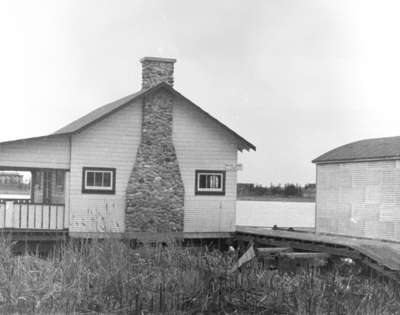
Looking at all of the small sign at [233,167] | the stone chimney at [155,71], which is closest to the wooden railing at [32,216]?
the stone chimney at [155,71]

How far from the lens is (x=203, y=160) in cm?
2747

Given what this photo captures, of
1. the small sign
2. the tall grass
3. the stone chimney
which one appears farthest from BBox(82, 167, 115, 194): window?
the tall grass

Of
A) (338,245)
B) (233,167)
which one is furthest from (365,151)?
(338,245)

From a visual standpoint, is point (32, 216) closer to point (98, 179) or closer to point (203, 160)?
point (98, 179)

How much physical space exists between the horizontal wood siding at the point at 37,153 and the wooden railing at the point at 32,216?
134 cm

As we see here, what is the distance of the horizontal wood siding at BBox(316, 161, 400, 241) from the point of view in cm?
2492

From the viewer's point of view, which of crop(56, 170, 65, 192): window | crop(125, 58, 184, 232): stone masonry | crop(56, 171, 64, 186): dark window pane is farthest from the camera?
crop(56, 171, 64, 186): dark window pane

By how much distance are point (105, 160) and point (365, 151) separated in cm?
891

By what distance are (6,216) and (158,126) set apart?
590 cm

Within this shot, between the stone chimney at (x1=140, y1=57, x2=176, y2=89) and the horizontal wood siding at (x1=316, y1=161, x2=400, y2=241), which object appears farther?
the stone chimney at (x1=140, y1=57, x2=176, y2=89)

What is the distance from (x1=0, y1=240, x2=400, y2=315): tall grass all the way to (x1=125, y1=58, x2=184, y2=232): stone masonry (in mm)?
12477

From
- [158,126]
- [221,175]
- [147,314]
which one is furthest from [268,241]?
[147,314]

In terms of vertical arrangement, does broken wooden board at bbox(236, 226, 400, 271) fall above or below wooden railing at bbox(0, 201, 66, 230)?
below

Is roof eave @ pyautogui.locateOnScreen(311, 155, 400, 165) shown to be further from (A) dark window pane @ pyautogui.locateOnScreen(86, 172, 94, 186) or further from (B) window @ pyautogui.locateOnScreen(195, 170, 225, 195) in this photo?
(A) dark window pane @ pyautogui.locateOnScreen(86, 172, 94, 186)
